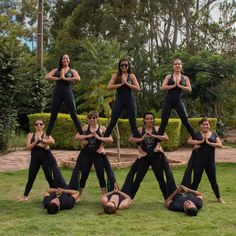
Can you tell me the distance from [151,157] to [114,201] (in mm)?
987

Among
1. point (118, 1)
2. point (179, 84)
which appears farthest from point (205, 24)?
point (179, 84)

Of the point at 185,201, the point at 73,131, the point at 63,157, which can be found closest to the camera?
the point at 185,201

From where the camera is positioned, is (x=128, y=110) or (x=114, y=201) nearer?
(x=114, y=201)

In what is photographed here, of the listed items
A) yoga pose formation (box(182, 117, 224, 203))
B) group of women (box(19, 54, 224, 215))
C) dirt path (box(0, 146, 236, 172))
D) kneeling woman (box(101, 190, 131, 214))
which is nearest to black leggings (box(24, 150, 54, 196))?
group of women (box(19, 54, 224, 215))

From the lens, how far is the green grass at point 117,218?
5.42m

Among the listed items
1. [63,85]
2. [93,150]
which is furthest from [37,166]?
[63,85]

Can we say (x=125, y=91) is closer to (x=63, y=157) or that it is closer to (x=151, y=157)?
(x=151, y=157)

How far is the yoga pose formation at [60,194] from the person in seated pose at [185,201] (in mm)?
1479

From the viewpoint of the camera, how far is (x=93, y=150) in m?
7.11

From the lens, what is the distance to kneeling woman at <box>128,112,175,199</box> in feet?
23.0

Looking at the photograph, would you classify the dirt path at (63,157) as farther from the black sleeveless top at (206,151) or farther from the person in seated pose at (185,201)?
the person in seated pose at (185,201)

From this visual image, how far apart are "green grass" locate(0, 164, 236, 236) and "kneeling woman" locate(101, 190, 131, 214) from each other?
113 mm

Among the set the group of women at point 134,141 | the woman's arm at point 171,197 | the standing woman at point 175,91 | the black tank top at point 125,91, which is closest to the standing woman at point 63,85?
the group of women at point 134,141

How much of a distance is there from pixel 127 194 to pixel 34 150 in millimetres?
1682
